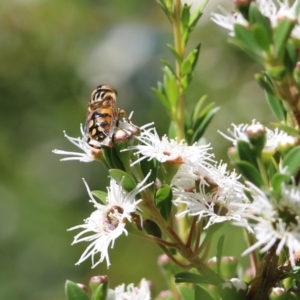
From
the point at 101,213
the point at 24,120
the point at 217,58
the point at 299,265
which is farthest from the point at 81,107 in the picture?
the point at 299,265

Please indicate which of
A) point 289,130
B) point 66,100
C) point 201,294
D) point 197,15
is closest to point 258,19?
point 289,130

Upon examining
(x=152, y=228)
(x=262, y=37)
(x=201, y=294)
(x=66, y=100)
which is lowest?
(x=201, y=294)

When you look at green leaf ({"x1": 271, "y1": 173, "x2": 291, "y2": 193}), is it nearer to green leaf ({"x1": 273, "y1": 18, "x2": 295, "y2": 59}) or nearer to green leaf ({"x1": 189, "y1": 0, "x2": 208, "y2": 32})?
green leaf ({"x1": 273, "y1": 18, "x2": 295, "y2": 59})

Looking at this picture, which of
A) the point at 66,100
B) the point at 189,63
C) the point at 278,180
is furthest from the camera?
the point at 66,100

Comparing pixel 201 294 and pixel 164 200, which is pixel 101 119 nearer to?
pixel 164 200

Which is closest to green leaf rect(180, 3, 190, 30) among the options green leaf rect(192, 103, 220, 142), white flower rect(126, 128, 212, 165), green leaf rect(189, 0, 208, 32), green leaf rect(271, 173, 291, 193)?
green leaf rect(189, 0, 208, 32)
